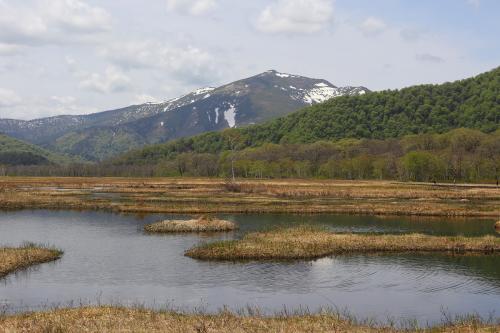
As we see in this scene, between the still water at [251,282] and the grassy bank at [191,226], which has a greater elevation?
the grassy bank at [191,226]

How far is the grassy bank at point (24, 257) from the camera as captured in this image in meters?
41.5

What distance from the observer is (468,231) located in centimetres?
6266

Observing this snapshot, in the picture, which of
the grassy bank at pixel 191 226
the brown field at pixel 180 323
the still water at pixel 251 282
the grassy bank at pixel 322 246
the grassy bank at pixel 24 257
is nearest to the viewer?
the brown field at pixel 180 323

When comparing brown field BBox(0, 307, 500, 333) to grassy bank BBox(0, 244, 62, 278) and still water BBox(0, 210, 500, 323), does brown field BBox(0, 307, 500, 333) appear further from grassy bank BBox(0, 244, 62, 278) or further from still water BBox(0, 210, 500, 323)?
grassy bank BBox(0, 244, 62, 278)

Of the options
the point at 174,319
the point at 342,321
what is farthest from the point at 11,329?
the point at 342,321

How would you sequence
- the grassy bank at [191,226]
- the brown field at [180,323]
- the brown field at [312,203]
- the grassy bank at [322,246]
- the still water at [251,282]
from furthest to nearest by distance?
1. the brown field at [312,203]
2. the grassy bank at [191,226]
3. the grassy bank at [322,246]
4. the still water at [251,282]
5. the brown field at [180,323]

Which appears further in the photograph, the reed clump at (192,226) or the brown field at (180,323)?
the reed clump at (192,226)

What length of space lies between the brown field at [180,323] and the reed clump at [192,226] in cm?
3420

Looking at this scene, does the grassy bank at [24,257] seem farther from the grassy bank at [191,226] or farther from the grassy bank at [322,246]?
the grassy bank at [191,226]

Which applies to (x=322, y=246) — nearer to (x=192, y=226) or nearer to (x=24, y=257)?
(x=192, y=226)

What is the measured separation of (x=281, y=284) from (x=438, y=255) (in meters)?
18.7

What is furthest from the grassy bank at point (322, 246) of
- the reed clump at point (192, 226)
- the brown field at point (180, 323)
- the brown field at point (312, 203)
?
the brown field at point (312, 203)

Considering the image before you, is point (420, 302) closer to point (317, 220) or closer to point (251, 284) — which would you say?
point (251, 284)

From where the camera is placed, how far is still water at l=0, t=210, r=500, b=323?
33094mm
